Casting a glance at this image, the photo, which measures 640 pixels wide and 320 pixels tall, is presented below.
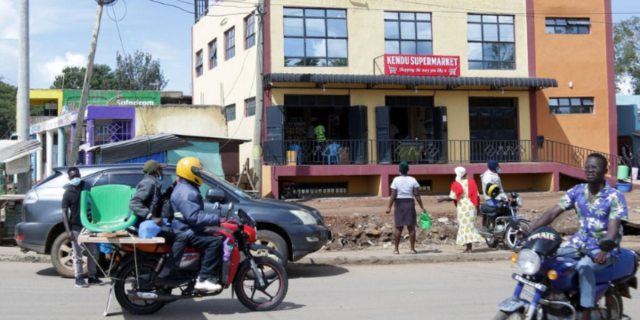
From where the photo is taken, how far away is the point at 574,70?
24094 millimetres

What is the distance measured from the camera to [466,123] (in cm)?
2333

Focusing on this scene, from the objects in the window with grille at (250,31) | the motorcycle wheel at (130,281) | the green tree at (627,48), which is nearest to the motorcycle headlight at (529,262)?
the motorcycle wheel at (130,281)

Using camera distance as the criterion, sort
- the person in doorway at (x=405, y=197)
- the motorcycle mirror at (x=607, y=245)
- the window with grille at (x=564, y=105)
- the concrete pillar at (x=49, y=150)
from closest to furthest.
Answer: the motorcycle mirror at (x=607, y=245), the person in doorway at (x=405, y=197), the window with grille at (x=564, y=105), the concrete pillar at (x=49, y=150)

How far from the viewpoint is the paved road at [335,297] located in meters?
7.12

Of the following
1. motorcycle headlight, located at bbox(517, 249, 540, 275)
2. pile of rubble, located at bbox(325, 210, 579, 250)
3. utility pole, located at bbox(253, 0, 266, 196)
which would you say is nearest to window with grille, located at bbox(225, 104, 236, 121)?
utility pole, located at bbox(253, 0, 266, 196)

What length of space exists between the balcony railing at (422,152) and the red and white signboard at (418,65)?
7.98ft

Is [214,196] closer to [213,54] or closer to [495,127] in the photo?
[495,127]

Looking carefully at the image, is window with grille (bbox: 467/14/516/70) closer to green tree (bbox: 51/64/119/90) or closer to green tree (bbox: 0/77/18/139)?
green tree (bbox: 0/77/18/139)

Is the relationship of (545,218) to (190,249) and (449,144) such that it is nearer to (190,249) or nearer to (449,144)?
(190,249)

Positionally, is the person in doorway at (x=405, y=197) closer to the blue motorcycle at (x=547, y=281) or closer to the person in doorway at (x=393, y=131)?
the blue motorcycle at (x=547, y=281)

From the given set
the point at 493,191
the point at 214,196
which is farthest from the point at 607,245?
the point at 493,191

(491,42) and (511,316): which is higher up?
(491,42)

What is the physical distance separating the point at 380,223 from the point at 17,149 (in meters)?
8.89

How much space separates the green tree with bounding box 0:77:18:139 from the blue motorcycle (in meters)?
56.7
